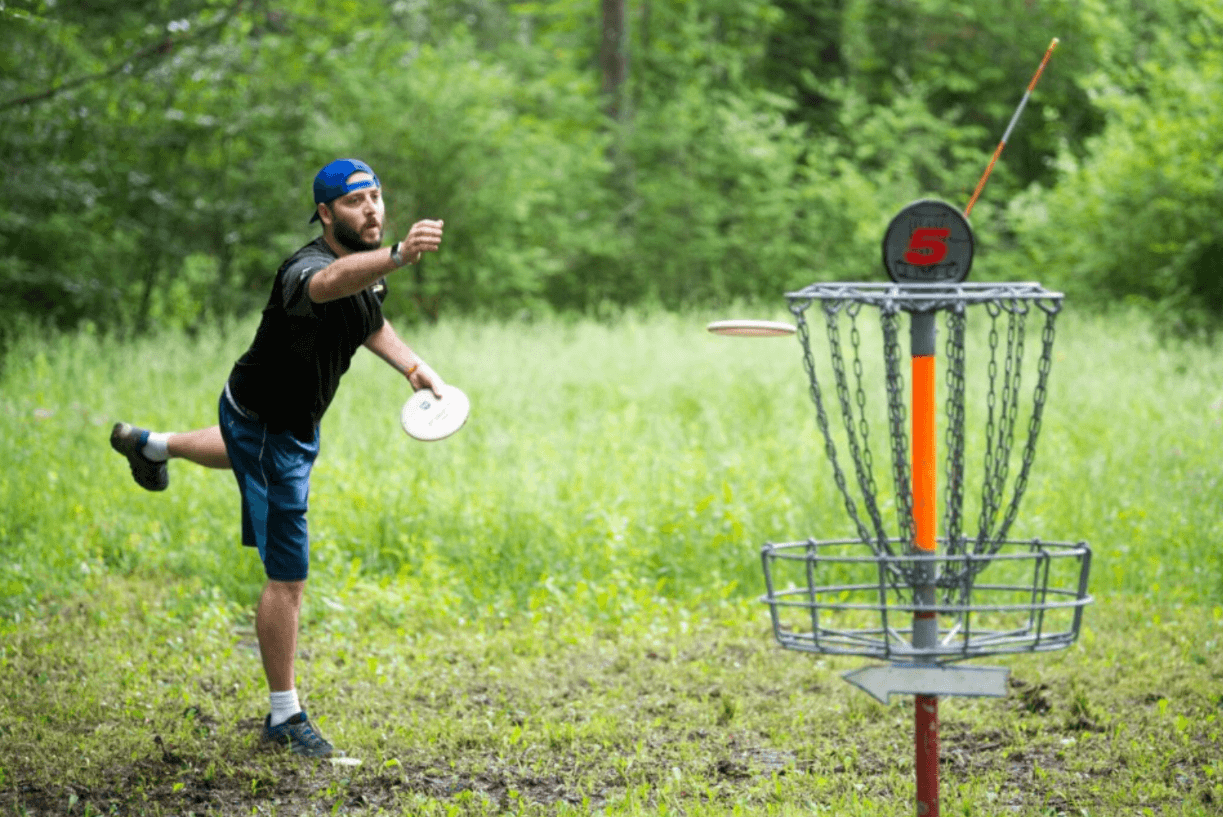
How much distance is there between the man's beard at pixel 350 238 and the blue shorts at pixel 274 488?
708 mm

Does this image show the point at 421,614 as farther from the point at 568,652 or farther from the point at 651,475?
the point at 651,475

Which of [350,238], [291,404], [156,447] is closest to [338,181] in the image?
[350,238]

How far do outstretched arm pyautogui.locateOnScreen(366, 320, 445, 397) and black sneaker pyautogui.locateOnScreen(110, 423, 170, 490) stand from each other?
1.07 m

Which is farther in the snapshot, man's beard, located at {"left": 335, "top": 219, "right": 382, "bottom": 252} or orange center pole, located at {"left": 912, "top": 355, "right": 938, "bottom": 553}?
man's beard, located at {"left": 335, "top": 219, "right": 382, "bottom": 252}

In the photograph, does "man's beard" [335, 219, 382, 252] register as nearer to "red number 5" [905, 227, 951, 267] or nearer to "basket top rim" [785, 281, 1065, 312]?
"basket top rim" [785, 281, 1065, 312]

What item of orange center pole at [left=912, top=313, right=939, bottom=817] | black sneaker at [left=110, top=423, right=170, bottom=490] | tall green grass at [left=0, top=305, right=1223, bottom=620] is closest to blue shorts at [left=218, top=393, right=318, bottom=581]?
black sneaker at [left=110, top=423, right=170, bottom=490]

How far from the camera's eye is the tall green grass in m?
6.38

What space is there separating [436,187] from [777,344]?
17.1ft

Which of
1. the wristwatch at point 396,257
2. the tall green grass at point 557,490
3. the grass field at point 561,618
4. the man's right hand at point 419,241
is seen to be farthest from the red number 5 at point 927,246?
the tall green grass at point 557,490

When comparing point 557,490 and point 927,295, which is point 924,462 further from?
point 557,490

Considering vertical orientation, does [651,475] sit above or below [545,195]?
below

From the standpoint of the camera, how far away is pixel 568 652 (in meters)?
5.57

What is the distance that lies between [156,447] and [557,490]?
283cm

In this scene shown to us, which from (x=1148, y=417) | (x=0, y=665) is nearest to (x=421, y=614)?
(x=0, y=665)
